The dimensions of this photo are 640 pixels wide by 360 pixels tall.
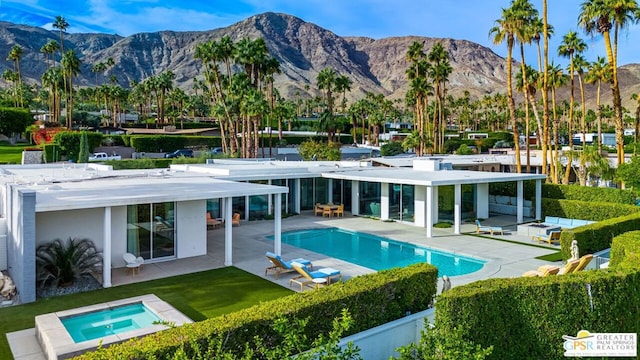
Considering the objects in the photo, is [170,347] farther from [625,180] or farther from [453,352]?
[625,180]

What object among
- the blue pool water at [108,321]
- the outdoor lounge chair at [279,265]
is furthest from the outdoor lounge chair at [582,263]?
the blue pool water at [108,321]

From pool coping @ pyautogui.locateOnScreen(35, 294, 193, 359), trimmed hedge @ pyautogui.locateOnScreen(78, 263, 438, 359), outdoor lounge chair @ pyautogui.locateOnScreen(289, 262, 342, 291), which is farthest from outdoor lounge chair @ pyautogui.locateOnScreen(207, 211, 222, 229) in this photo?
trimmed hedge @ pyautogui.locateOnScreen(78, 263, 438, 359)

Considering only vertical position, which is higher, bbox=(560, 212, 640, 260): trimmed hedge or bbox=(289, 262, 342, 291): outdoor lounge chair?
bbox=(560, 212, 640, 260): trimmed hedge

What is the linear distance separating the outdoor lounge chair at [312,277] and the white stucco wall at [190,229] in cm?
440

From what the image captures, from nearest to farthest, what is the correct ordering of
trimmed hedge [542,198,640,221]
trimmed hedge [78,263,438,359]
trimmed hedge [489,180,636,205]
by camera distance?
trimmed hedge [78,263,438,359]
trimmed hedge [542,198,640,221]
trimmed hedge [489,180,636,205]

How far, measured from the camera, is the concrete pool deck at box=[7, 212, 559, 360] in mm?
14023

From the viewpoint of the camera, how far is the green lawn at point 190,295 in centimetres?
1104

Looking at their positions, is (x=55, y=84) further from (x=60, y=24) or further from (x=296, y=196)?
(x=296, y=196)

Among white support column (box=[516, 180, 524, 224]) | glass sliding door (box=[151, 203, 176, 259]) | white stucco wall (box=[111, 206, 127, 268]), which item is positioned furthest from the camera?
white support column (box=[516, 180, 524, 224])

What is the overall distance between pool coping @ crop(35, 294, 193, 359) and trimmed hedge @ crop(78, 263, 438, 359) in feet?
2.63

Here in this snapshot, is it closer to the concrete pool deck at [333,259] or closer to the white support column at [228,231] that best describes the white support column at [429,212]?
the concrete pool deck at [333,259]

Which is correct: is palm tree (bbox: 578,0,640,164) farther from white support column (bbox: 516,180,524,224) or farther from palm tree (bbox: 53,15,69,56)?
palm tree (bbox: 53,15,69,56)

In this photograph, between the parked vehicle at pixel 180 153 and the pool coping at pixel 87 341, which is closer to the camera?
the pool coping at pixel 87 341

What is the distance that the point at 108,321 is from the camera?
1022 centimetres
